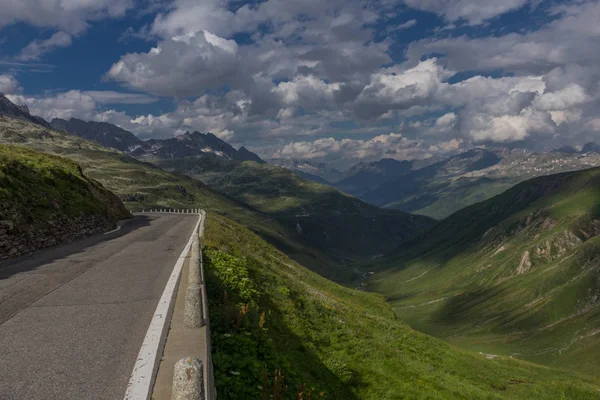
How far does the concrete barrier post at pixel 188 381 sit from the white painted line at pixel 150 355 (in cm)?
136

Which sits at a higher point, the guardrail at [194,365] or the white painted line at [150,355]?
the guardrail at [194,365]

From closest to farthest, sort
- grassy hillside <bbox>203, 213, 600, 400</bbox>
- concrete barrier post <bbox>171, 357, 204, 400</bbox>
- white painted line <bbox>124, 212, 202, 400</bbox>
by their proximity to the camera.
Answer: concrete barrier post <bbox>171, 357, 204, 400</bbox>
white painted line <bbox>124, 212, 202, 400</bbox>
grassy hillside <bbox>203, 213, 600, 400</bbox>

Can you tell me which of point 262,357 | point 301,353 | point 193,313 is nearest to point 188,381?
point 193,313

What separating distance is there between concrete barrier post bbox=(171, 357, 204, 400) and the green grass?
948 inches

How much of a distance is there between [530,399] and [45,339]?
37928 mm

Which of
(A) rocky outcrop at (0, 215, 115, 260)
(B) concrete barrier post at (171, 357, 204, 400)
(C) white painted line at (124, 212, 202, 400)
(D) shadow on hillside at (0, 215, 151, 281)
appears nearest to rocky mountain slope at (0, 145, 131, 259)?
(A) rocky outcrop at (0, 215, 115, 260)

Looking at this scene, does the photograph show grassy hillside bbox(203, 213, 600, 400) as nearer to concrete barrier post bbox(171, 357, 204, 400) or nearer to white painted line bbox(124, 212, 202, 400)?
white painted line bbox(124, 212, 202, 400)

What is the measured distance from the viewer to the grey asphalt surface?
8514 mm

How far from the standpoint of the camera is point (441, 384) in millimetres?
22297

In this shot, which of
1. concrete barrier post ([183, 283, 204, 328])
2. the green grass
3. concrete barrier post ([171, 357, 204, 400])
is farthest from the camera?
the green grass

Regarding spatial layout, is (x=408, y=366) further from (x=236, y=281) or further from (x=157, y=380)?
(x=157, y=380)

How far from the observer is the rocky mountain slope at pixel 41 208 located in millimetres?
24719

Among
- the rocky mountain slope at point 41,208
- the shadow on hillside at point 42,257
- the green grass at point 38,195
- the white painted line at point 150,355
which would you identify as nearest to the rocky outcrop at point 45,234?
the rocky mountain slope at point 41,208

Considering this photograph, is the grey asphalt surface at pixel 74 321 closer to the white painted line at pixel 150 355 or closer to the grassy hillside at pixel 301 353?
the white painted line at pixel 150 355
